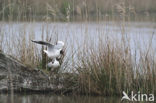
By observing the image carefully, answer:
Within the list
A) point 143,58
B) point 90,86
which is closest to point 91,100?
point 90,86

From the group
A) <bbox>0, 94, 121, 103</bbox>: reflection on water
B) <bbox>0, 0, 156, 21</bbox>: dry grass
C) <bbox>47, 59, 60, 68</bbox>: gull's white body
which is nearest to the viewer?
<bbox>0, 94, 121, 103</bbox>: reflection on water

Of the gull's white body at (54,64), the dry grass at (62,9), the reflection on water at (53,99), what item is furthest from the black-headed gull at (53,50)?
the reflection on water at (53,99)

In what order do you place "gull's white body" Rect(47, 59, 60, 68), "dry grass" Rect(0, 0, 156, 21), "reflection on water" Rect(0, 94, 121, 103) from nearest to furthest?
"reflection on water" Rect(0, 94, 121, 103)
"gull's white body" Rect(47, 59, 60, 68)
"dry grass" Rect(0, 0, 156, 21)

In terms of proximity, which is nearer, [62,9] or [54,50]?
[54,50]

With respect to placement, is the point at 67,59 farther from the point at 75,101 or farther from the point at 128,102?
the point at 128,102

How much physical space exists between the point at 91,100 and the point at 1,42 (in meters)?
2.21

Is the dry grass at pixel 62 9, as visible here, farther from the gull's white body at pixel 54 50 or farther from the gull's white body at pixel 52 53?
the gull's white body at pixel 52 53

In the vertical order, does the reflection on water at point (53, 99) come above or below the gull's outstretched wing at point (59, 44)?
below

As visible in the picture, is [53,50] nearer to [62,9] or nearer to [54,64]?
[54,64]

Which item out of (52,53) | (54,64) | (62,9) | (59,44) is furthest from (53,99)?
(62,9)

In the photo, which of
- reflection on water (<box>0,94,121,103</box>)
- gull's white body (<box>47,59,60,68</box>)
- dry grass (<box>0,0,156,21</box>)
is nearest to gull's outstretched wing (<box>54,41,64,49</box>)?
gull's white body (<box>47,59,60,68</box>)

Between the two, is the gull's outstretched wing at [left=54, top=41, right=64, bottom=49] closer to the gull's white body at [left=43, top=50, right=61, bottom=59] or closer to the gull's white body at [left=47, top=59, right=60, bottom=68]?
the gull's white body at [left=43, top=50, right=61, bottom=59]

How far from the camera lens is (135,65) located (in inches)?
279

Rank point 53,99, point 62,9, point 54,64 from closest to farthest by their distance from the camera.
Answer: point 53,99 → point 54,64 → point 62,9
